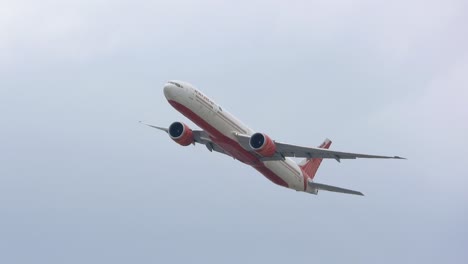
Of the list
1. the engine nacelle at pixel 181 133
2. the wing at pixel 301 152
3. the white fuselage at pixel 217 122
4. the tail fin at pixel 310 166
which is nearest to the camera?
the white fuselage at pixel 217 122

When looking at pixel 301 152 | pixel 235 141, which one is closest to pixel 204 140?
pixel 235 141

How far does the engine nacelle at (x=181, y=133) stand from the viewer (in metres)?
83.9

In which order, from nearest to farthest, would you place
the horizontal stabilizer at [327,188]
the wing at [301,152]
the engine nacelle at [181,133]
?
the wing at [301,152] < the engine nacelle at [181,133] < the horizontal stabilizer at [327,188]

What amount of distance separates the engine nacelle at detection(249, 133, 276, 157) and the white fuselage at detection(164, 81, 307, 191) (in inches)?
57.8

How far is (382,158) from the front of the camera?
2972 inches

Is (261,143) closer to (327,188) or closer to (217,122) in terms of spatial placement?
(217,122)

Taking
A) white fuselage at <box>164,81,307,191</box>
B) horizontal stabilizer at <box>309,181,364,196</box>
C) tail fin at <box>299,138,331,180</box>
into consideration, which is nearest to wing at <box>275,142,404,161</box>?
white fuselage at <box>164,81,307,191</box>

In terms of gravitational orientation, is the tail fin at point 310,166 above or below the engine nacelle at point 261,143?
above

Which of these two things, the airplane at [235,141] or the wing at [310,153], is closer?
the airplane at [235,141]

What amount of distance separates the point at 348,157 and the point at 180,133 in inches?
567

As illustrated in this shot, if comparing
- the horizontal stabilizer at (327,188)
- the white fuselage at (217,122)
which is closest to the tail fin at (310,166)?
the horizontal stabilizer at (327,188)

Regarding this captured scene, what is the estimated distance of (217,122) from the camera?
3123 inches

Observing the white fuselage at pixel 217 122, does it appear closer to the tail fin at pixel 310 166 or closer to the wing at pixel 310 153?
the wing at pixel 310 153

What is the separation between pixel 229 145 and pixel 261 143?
266 centimetres
